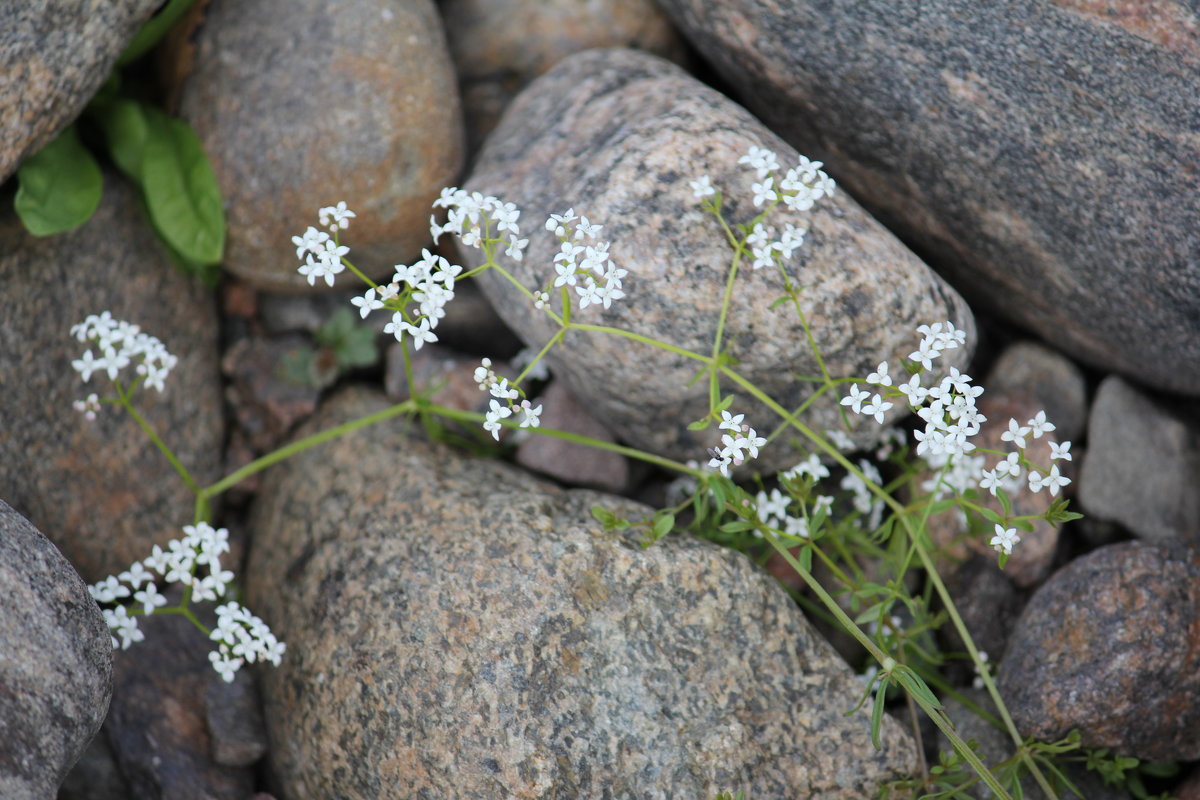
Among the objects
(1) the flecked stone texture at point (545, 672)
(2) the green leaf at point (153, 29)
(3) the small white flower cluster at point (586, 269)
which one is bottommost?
(1) the flecked stone texture at point (545, 672)

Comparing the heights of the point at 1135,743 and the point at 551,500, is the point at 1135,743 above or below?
below

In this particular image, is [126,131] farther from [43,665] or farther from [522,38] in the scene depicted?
[43,665]

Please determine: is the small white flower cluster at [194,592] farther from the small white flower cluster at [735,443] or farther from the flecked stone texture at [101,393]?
the small white flower cluster at [735,443]

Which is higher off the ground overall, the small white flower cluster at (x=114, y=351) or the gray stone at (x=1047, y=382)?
the small white flower cluster at (x=114, y=351)

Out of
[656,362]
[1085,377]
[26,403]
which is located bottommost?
[1085,377]

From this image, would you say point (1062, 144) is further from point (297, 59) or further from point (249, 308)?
point (249, 308)

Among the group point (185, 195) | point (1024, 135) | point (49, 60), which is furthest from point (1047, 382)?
point (49, 60)

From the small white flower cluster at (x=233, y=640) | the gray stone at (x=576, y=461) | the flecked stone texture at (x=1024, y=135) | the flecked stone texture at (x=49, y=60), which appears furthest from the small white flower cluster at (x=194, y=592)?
the flecked stone texture at (x=1024, y=135)

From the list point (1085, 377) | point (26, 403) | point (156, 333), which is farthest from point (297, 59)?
point (1085, 377)
